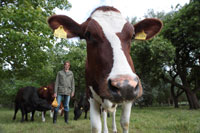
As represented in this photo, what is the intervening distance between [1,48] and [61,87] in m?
3.96

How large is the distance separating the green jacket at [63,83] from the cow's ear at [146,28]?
3725mm

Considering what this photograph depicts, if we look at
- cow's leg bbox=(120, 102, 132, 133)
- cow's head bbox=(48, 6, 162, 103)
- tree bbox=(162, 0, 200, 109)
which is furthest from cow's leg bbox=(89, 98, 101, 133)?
tree bbox=(162, 0, 200, 109)

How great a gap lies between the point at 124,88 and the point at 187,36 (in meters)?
13.8

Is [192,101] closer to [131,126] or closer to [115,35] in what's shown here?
[131,126]

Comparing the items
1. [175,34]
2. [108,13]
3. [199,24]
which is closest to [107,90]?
[108,13]

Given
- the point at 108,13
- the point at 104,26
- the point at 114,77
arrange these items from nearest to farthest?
1. the point at 114,77
2. the point at 104,26
3. the point at 108,13

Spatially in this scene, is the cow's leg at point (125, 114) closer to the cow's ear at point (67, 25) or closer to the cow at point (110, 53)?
the cow at point (110, 53)

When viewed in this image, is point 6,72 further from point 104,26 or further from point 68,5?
point 104,26

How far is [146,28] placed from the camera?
3396 millimetres

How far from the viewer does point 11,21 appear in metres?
7.11

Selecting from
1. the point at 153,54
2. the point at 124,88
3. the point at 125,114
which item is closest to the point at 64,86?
the point at 125,114

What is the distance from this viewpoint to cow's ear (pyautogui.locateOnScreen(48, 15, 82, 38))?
118 inches

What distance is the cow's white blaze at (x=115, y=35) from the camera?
1894mm

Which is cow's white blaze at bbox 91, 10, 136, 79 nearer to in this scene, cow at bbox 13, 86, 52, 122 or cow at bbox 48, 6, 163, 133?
cow at bbox 48, 6, 163, 133
